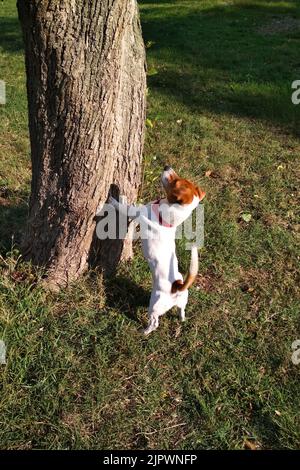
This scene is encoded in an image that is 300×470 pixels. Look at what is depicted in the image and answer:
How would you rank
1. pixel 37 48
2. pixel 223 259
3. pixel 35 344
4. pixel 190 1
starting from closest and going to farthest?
pixel 37 48, pixel 35 344, pixel 223 259, pixel 190 1

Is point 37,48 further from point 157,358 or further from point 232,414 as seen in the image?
point 232,414

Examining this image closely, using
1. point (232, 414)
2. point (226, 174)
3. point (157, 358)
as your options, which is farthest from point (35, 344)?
point (226, 174)

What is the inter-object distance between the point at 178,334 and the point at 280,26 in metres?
9.88

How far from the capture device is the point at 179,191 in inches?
118

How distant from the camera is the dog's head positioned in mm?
2997

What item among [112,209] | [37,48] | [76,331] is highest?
[37,48]

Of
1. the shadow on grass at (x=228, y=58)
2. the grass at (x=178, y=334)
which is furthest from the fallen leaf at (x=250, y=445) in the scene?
the shadow on grass at (x=228, y=58)

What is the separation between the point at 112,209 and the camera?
3.43 m

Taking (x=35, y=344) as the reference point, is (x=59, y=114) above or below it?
above

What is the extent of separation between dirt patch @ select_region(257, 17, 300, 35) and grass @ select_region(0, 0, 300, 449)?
19.3ft

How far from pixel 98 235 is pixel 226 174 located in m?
2.34

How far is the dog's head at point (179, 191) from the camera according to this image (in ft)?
9.83

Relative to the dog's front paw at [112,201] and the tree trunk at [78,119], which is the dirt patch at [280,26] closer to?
the tree trunk at [78,119]

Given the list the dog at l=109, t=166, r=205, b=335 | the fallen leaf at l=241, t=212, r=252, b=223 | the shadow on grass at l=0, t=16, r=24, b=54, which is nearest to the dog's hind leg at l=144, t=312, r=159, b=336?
the dog at l=109, t=166, r=205, b=335
